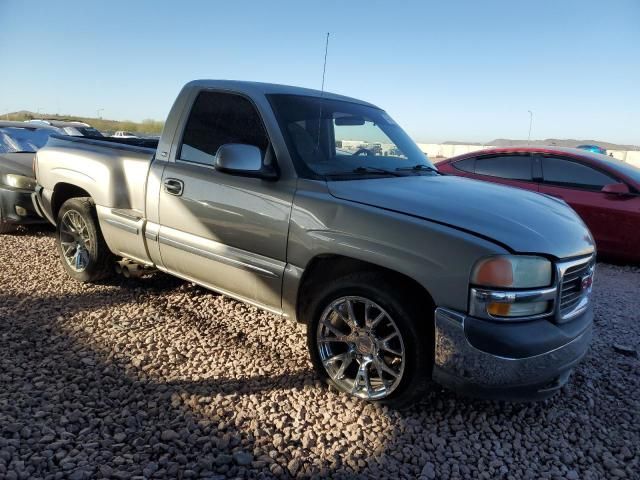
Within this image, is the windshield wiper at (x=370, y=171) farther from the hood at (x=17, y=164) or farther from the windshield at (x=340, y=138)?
the hood at (x=17, y=164)

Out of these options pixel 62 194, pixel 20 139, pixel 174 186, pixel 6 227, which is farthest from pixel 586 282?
pixel 20 139

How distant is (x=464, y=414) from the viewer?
2928 millimetres

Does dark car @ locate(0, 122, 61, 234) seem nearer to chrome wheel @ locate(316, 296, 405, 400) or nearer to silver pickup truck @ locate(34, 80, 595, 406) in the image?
silver pickup truck @ locate(34, 80, 595, 406)

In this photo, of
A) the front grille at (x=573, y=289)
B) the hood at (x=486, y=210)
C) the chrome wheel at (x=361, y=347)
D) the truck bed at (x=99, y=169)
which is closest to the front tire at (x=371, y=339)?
the chrome wheel at (x=361, y=347)

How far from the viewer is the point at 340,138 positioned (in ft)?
11.9

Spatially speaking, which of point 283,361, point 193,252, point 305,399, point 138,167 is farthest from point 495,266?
point 138,167

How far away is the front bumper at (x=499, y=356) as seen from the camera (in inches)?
95.1

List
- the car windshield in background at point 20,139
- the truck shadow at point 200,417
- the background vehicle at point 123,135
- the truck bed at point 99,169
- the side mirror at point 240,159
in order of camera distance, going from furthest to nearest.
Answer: the car windshield in background at point 20,139
the background vehicle at point 123,135
the truck bed at point 99,169
the side mirror at point 240,159
the truck shadow at point 200,417

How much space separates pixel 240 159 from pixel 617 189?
217 inches

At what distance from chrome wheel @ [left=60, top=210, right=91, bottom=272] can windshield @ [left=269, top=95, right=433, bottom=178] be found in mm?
2382

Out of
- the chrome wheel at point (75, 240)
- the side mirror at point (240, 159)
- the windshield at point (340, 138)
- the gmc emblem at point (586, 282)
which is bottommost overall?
the chrome wheel at point (75, 240)

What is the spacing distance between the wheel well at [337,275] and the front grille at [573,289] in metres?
0.71

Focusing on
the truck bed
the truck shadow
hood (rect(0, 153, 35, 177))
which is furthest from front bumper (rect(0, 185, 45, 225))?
the truck shadow

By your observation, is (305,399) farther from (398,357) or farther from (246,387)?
(398,357)
